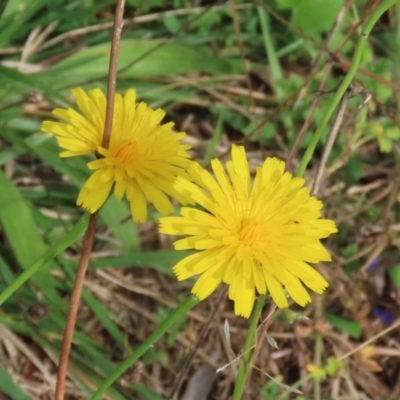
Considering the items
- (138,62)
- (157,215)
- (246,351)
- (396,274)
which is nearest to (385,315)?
(396,274)

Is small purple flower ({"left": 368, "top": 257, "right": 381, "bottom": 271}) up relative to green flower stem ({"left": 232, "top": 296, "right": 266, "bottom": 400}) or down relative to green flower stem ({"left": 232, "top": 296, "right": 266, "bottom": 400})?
down

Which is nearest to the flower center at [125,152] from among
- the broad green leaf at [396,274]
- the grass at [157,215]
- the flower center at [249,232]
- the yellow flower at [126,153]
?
the yellow flower at [126,153]

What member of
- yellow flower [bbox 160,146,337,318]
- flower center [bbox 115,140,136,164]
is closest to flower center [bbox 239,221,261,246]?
yellow flower [bbox 160,146,337,318]

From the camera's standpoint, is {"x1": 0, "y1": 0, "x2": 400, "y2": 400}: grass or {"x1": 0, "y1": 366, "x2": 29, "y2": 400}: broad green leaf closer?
{"x1": 0, "y1": 366, "x2": 29, "y2": 400}: broad green leaf

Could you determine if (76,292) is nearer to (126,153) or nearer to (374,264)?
(126,153)

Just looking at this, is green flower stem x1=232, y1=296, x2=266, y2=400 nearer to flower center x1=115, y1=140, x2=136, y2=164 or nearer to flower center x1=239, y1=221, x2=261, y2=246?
flower center x1=239, y1=221, x2=261, y2=246

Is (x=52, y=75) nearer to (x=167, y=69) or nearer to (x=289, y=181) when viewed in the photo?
(x=167, y=69)
